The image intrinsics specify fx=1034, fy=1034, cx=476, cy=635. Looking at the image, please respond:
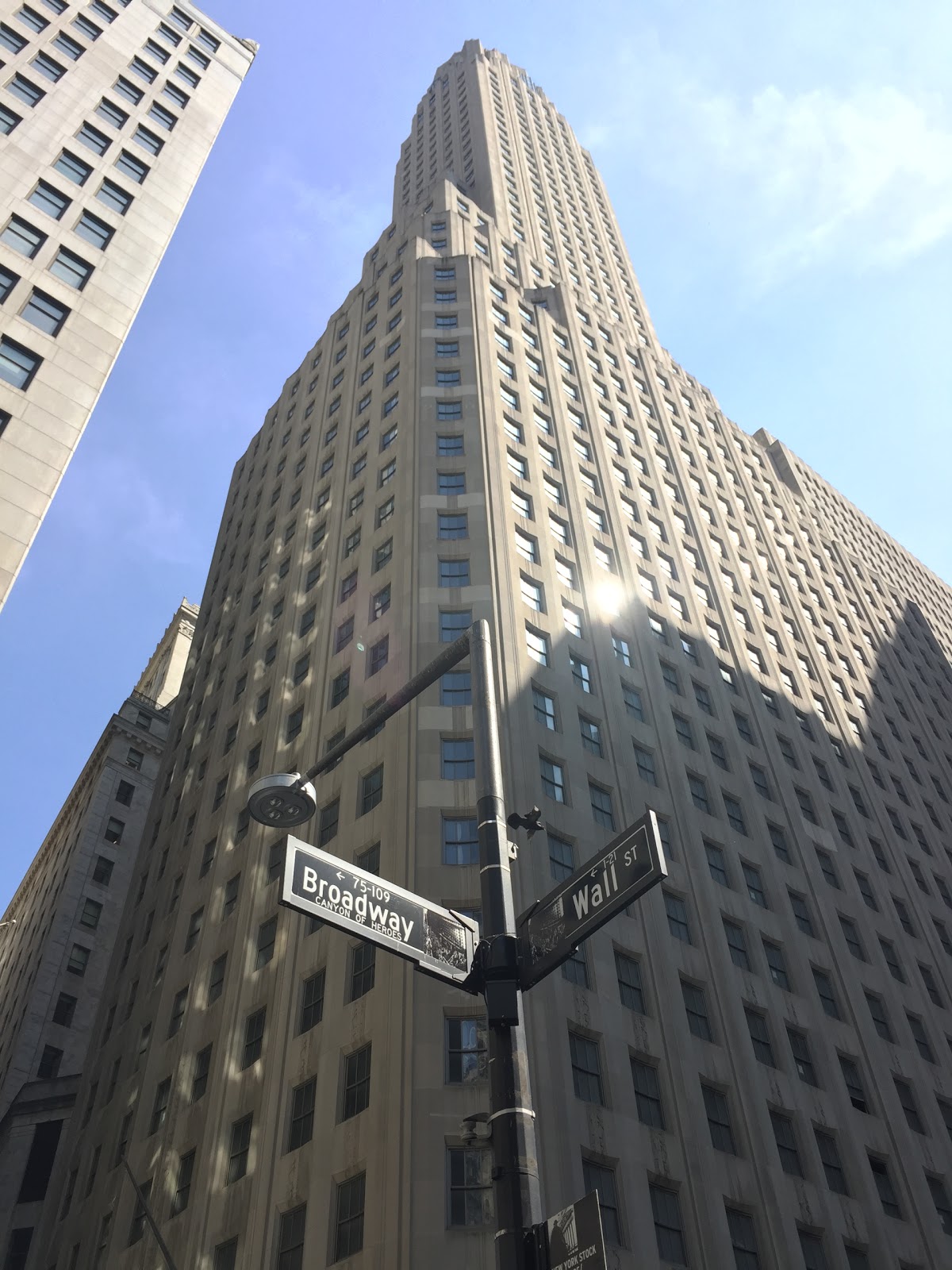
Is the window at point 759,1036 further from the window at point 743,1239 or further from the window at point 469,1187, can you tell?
the window at point 469,1187

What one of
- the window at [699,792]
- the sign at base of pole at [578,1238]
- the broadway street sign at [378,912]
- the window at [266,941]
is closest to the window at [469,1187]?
the window at [266,941]

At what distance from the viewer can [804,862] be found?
48281 mm

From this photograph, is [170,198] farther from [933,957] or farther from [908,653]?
[908,653]

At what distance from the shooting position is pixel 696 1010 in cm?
3631

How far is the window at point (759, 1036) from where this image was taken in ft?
122

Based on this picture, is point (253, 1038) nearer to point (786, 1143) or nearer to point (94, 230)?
point (786, 1143)

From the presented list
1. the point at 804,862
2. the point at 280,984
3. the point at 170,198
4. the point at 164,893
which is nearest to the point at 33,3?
the point at 170,198

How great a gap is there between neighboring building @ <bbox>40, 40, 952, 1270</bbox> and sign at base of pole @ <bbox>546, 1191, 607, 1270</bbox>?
1924cm

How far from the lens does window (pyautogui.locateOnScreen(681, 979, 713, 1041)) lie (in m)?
35.6

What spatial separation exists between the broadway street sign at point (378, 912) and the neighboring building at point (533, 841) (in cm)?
1873

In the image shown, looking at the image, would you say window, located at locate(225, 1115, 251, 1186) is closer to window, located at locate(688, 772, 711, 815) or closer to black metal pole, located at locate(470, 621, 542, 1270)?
window, located at locate(688, 772, 711, 815)

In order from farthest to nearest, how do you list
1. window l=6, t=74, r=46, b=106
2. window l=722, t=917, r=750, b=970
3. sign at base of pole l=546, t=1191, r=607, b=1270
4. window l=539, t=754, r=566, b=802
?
window l=6, t=74, r=46, b=106, window l=722, t=917, r=750, b=970, window l=539, t=754, r=566, b=802, sign at base of pole l=546, t=1191, r=607, b=1270

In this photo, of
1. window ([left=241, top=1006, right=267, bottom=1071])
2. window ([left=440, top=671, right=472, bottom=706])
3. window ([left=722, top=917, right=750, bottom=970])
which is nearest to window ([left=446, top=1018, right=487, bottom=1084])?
window ([left=241, top=1006, right=267, bottom=1071])

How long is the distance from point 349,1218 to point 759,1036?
693 inches
